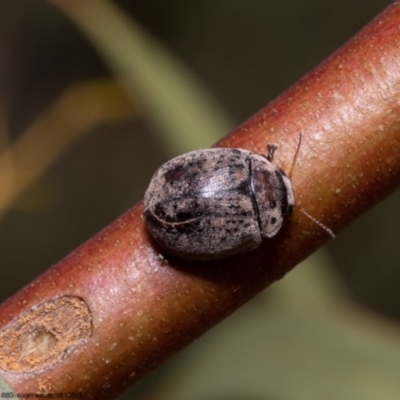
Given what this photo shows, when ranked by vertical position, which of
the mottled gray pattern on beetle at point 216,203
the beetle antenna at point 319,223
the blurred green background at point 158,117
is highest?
the blurred green background at point 158,117

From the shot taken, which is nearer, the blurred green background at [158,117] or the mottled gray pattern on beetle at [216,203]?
the mottled gray pattern on beetle at [216,203]

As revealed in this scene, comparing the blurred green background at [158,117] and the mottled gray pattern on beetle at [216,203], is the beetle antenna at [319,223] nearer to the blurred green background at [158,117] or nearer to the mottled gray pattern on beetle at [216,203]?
the mottled gray pattern on beetle at [216,203]

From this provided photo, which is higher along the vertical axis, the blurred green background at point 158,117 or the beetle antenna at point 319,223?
the blurred green background at point 158,117

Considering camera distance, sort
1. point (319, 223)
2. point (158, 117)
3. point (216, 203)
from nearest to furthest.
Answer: point (319, 223) < point (216, 203) < point (158, 117)

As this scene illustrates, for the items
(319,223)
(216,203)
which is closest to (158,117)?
(216,203)

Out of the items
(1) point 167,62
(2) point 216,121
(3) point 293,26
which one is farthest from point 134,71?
(3) point 293,26

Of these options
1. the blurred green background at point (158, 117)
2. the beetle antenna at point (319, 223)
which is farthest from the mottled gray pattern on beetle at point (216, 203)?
the blurred green background at point (158, 117)

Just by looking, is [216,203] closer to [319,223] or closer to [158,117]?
[319,223]
